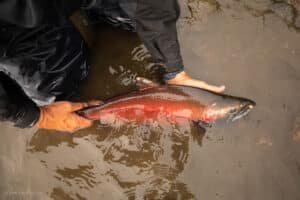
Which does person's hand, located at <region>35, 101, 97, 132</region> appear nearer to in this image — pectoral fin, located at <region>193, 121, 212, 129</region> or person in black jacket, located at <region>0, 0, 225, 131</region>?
person in black jacket, located at <region>0, 0, 225, 131</region>

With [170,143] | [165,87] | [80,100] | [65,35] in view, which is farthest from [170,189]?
[65,35]

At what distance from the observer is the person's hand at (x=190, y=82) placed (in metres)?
2.86

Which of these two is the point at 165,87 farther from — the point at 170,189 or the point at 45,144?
the point at 45,144

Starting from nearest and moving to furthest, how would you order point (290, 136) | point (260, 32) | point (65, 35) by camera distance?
point (65, 35), point (290, 136), point (260, 32)

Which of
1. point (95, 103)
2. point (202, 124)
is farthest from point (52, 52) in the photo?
point (202, 124)

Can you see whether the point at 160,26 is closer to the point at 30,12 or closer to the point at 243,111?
the point at 30,12

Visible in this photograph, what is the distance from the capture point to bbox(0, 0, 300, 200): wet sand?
9.52 feet

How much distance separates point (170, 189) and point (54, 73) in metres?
1.10

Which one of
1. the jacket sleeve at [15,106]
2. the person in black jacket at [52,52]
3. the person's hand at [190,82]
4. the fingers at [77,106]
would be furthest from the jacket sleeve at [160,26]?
the jacket sleeve at [15,106]

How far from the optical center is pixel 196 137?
3.03 metres

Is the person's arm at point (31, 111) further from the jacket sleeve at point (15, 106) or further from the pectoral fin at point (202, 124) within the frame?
the pectoral fin at point (202, 124)

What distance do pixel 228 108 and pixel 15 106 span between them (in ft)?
4.32

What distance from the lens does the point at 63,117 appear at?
2.91m

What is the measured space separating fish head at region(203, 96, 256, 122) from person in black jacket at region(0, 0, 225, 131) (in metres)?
0.14
